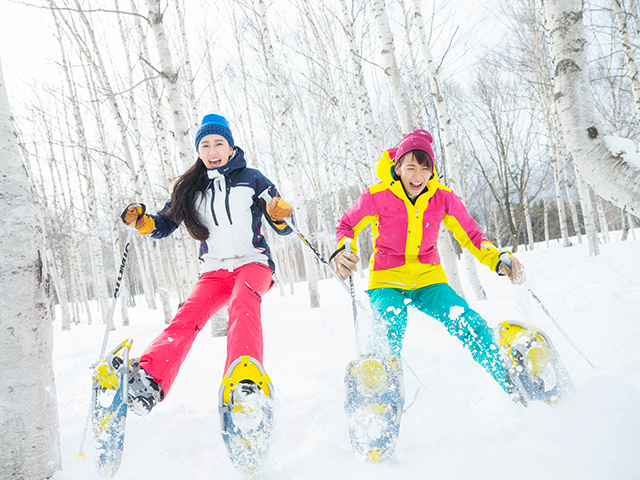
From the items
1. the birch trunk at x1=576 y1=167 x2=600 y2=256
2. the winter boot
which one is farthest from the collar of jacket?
the birch trunk at x1=576 y1=167 x2=600 y2=256

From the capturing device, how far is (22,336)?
1.50m

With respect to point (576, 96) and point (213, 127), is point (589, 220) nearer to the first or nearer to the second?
point (576, 96)

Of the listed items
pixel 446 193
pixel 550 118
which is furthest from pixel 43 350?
pixel 550 118

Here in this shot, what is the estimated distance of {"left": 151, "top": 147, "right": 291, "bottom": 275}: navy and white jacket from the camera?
91.6 inches

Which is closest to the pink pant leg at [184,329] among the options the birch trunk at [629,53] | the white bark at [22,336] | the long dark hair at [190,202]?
the long dark hair at [190,202]

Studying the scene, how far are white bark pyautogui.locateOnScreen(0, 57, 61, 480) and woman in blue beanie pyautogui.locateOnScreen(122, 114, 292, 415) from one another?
21.6 inches

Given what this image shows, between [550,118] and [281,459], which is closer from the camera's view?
[281,459]

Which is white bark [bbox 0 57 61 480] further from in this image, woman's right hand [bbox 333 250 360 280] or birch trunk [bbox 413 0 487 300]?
birch trunk [bbox 413 0 487 300]

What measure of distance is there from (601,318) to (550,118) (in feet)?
46.6

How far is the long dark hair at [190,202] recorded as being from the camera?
236 cm

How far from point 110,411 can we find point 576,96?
3330 millimetres

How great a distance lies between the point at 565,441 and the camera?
4.97ft

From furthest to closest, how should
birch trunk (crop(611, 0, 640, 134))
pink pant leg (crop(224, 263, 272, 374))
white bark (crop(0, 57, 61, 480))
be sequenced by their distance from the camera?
birch trunk (crop(611, 0, 640, 134)), pink pant leg (crop(224, 263, 272, 374)), white bark (crop(0, 57, 61, 480))

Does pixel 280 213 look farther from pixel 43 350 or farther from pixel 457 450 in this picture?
pixel 457 450
